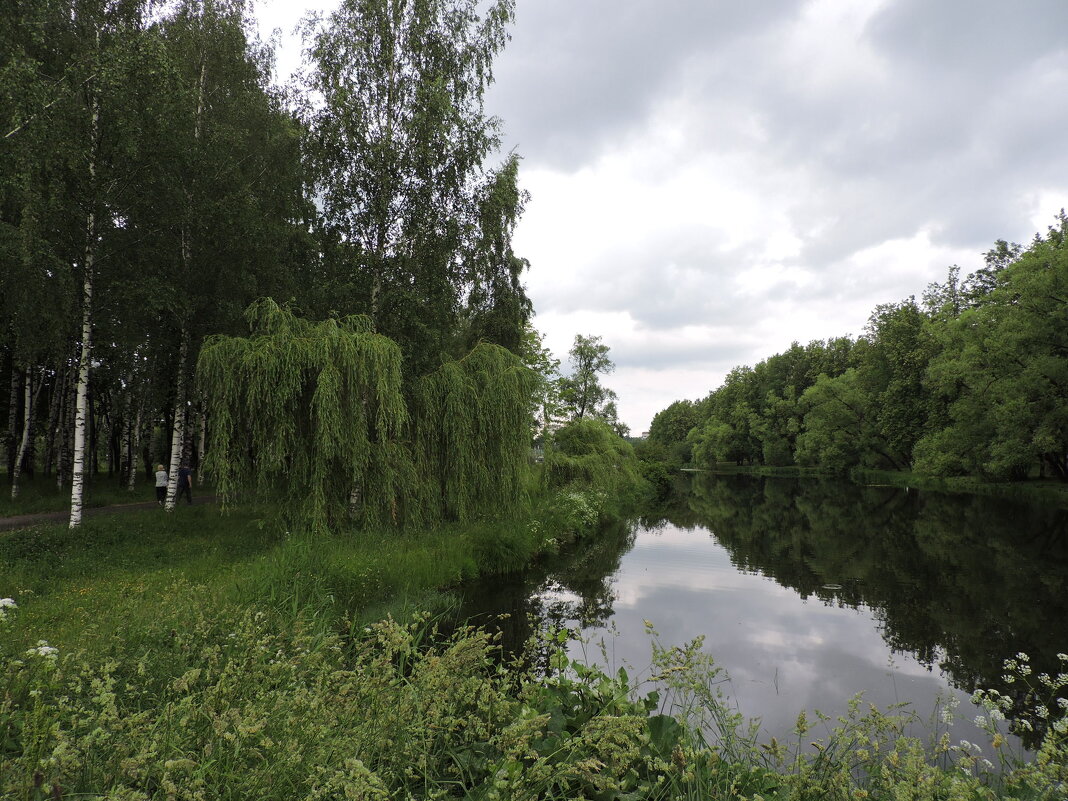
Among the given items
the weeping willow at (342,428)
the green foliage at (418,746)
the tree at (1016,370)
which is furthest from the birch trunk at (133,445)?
the tree at (1016,370)

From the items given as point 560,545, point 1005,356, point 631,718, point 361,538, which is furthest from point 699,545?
point 1005,356

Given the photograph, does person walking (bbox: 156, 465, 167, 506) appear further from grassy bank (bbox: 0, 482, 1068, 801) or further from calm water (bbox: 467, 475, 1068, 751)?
calm water (bbox: 467, 475, 1068, 751)

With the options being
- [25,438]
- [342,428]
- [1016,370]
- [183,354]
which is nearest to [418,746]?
[342,428]

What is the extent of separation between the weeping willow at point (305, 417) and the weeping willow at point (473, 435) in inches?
51.3

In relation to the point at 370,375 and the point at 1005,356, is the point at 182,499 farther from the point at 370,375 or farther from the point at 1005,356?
the point at 1005,356

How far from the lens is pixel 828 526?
2378 cm

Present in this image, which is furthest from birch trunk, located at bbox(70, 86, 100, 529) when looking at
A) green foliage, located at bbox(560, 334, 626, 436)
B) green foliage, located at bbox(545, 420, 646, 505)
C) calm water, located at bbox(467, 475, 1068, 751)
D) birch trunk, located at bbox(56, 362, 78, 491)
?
green foliage, located at bbox(560, 334, 626, 436)

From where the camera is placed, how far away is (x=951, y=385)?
3447 cm

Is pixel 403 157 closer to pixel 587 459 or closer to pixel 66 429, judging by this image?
pixel 587 459

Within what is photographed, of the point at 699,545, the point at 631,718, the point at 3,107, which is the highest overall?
the point at 3,107

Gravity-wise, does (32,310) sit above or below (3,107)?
below

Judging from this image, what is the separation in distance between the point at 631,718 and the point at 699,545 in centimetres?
1890

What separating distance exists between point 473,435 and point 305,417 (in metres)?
3.87

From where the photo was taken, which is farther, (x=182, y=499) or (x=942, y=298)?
(x=942, y=298)
